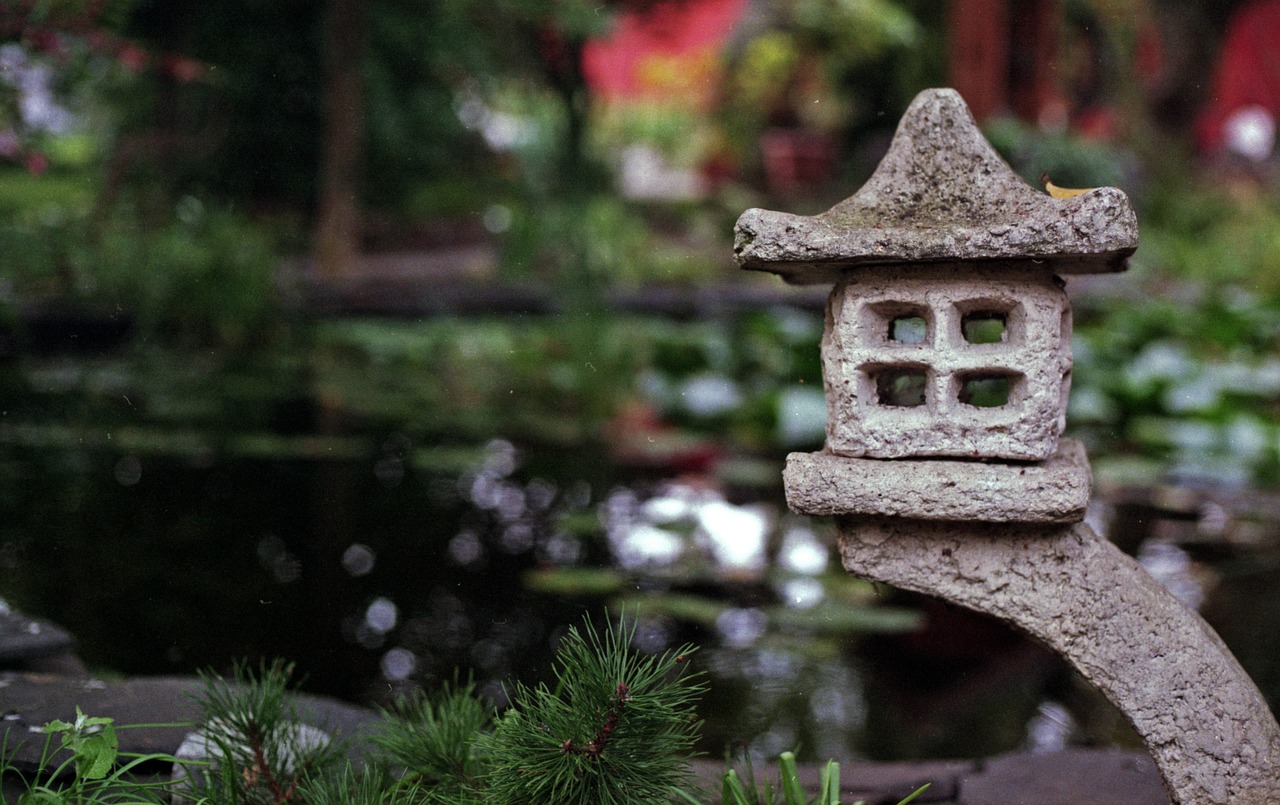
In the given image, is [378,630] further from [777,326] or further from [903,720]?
[777,326]

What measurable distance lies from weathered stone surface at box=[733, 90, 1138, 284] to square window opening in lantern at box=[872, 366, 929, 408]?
15 centimetres

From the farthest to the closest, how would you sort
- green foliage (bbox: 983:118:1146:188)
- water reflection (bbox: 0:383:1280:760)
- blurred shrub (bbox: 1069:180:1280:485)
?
green foliage (bbox: 983:118:1146:188)
blurred shrub (bbox: 1069:180:1280:485)
water reflection (bbox: 0:383:1280:760)

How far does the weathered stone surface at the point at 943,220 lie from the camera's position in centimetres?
120

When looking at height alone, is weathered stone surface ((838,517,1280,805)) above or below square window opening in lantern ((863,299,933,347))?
below

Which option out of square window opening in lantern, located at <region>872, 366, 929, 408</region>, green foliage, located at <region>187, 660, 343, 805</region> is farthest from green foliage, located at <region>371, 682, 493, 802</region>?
square window opening in lantern, located at <region>872, 366, 929, 408</region>

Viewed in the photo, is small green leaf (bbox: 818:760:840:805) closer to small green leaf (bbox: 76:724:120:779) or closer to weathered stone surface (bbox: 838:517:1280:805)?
weathered stone surface (bbox: 838:517:1280:805)

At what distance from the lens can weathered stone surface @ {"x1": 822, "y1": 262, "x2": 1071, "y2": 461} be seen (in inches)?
50.5

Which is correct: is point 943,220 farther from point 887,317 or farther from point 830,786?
point 830,786

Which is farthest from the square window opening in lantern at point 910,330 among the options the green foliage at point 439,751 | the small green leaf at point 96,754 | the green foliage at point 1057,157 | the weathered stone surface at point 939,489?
the green foliage at point 1057,157

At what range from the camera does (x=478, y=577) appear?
314 cm

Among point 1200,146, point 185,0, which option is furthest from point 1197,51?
point 185,0

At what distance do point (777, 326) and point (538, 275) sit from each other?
1.79 metres

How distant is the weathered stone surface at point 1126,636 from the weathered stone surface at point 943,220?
31 centimetres

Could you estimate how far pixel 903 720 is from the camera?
248cm
